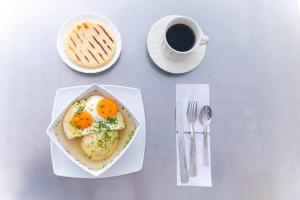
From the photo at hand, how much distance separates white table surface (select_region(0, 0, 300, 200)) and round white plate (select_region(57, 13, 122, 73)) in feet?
0.06

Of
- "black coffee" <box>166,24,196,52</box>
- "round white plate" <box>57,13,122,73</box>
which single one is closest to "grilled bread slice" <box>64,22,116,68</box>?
"round white plate" <box>57,13,122,73</box>

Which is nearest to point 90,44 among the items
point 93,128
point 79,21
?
point 79,21

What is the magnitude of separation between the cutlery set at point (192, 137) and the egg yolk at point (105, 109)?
14cm

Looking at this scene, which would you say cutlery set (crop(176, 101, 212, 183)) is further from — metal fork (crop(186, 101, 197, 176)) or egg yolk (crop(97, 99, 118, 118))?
egg yolk (crop(97, 99, 118, 118))

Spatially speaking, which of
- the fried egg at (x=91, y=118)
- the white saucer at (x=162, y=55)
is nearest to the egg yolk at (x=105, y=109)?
the fried egg at (x=91, y=118)

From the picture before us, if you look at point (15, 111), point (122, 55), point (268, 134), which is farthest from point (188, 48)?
point (15, 111)

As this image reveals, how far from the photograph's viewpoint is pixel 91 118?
55 cm

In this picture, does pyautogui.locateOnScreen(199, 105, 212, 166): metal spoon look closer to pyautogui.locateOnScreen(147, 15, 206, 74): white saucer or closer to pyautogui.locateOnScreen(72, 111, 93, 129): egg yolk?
pyautogui.locateOnScreen(147, 15, 206, 74): white saucer

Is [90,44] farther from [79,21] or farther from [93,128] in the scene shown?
[93,128]

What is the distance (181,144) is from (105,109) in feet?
0.54

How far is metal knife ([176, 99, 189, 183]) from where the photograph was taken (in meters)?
0.62

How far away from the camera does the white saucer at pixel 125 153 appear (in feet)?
1.89

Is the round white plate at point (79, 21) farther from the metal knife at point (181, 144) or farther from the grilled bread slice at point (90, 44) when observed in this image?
the metal knife at point (181, 144)

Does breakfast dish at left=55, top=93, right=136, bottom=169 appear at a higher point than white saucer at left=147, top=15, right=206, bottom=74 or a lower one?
lower
